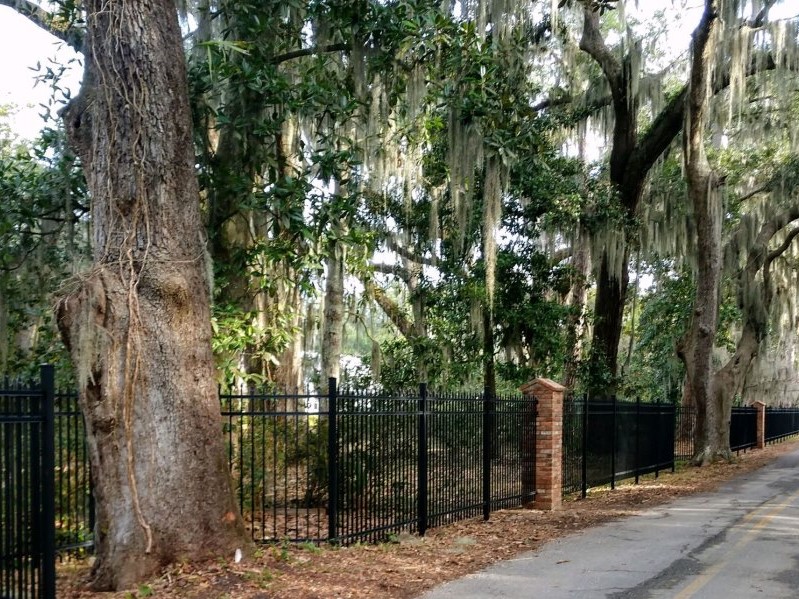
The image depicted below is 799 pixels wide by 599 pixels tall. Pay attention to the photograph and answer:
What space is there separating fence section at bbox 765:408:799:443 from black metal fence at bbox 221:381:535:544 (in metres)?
24.5

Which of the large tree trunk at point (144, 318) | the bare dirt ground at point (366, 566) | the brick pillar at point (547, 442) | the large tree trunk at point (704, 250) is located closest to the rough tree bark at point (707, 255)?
the large tree trunk at point (704, 250)

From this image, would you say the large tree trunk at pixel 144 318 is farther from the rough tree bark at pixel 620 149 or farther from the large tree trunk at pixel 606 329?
the rough tree bark at pixel 620 149

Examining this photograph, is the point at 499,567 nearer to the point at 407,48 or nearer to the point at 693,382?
the point at 407,48

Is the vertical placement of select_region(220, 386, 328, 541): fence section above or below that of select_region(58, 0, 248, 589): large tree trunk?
below

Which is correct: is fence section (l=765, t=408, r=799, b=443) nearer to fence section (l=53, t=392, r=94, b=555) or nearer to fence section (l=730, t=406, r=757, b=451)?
fence section (l=730, t=406, r=757, b=451)

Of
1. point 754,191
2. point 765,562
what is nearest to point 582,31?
point 754,191

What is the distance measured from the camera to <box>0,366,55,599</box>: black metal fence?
6.38m

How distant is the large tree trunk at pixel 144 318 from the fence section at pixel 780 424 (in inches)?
1197

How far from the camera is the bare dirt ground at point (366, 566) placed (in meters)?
7.68

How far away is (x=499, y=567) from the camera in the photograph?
9422 mm

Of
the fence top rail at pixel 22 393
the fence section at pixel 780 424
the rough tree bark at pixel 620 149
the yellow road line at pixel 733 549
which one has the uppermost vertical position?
the rough tree bark at pixel 620 149

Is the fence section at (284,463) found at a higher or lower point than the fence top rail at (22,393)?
lower

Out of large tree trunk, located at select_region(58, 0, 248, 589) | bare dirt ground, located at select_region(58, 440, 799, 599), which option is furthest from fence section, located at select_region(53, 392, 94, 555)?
large tree trunk, located at select_region(58, 0, 248, 589)

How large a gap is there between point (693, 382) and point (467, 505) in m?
12.9
